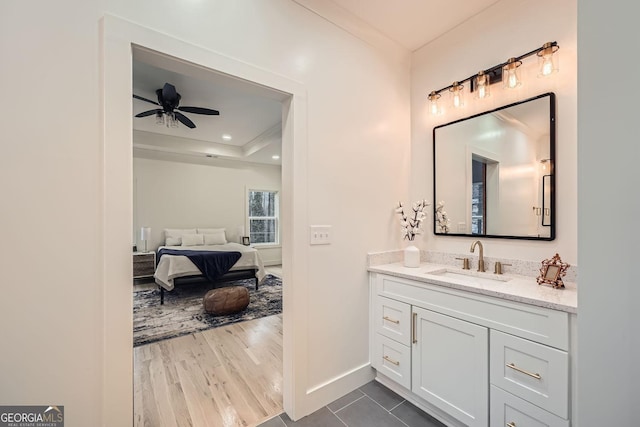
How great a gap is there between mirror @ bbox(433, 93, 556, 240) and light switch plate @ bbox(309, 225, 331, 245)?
104 cm

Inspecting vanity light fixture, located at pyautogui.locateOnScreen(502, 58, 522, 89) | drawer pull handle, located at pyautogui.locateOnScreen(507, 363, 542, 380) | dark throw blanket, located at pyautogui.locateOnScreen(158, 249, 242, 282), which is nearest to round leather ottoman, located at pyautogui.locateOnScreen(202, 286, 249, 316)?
dark throw blanket, located at pyautogui.locateOnScreen(158, 249, 242, 282)

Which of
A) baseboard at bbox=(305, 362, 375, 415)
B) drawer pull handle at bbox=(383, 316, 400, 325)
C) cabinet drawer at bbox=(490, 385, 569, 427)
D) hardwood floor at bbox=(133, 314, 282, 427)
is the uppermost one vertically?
drawer pull handle at bbox=(383, 316, 400, 325)

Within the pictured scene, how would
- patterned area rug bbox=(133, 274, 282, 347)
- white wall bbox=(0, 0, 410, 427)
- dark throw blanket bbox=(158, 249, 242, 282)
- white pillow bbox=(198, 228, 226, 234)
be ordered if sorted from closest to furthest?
white wall bbox=(0, 0, 410, 427) → patterned area rug bbox=(133, 274, 282, 347) → dark throw blanket bbox=(158, 249, 242, 282) → white pillow bbox=(198, 228, 226, 234)

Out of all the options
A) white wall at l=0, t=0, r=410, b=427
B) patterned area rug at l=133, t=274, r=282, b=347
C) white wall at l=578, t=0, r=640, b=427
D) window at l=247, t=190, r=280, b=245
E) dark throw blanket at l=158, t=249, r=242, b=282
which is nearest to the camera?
white wall at l=578, t=0, r=640, b=427

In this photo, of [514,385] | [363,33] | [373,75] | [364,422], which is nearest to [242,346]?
[364,422]

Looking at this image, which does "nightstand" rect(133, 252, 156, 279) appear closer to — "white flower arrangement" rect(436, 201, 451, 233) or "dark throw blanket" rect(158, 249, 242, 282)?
"dark throw blanket" rect(158, 249, 242, 282)

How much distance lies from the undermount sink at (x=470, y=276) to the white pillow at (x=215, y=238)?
5.31 m

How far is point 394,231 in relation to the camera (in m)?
2.32

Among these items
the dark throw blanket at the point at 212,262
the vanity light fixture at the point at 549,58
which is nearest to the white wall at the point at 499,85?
the vanity light fixture at the point at 549,58

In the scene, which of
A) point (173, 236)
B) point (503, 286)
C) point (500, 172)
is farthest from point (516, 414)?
point (173, 236)

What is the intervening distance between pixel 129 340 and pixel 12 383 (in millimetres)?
378

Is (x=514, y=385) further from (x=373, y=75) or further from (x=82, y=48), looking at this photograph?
(x=82, y=48)

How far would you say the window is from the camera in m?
7.08

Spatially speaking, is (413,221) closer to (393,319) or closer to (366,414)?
(393,319)
